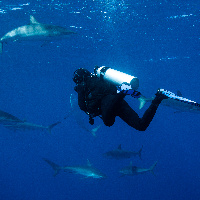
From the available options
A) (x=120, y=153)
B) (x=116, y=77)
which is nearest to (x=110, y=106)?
(x=116, y=77)

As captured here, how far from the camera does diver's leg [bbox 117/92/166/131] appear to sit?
192 inches

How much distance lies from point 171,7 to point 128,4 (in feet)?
9.50

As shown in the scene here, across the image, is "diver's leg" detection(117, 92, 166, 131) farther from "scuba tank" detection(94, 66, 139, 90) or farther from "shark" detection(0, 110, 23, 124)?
"shark" detection(0, 110, 23, 124)

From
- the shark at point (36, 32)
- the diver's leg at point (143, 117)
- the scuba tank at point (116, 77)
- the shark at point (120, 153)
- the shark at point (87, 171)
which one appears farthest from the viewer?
the shark at point (120, 153)

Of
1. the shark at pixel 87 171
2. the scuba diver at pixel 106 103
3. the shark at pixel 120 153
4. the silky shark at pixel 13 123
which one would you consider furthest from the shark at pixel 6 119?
the scuba diver at pixel 106 103

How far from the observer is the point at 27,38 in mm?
9836

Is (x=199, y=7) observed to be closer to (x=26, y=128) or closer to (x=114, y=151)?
(x=114, y=151)

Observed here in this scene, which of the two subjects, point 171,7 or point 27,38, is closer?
point 27,38

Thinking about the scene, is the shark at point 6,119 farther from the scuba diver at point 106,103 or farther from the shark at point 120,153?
the scuba diver at point 106,103

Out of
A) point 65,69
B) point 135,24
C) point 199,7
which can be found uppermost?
point 199,7

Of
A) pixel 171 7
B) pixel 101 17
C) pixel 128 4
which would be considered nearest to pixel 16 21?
pixel 101 17

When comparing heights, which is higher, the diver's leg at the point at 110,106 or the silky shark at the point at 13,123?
the diver's leg at the point at 110,106

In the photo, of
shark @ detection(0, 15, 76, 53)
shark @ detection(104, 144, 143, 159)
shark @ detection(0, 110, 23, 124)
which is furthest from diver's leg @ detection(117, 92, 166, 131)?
shark @ detection(0, 110, 23, 124)

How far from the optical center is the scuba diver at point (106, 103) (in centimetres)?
495
